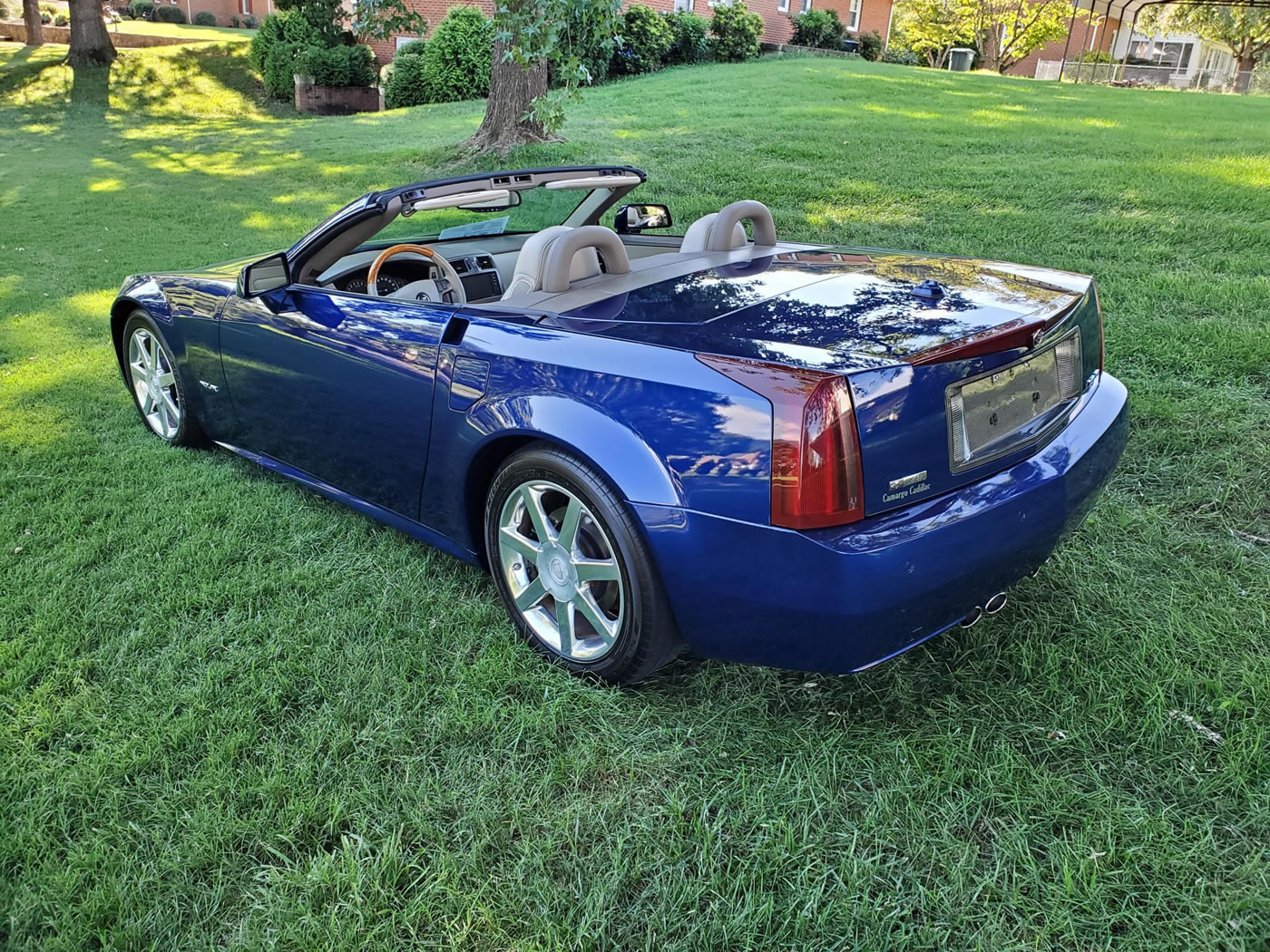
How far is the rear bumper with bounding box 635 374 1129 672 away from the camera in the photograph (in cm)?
202

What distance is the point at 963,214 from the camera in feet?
23.8

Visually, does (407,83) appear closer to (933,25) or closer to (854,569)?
(854,569)

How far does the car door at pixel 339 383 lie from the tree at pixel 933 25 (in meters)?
34.4

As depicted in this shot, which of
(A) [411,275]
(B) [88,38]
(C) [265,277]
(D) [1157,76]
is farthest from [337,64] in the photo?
(D) [1157,76]

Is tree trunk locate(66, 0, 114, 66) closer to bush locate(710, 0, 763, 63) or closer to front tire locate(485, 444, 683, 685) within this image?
bush locate(710, 0, 763, 63)

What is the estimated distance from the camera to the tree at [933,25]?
105 feet

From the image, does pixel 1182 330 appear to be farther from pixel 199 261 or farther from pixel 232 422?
pixel 199 261

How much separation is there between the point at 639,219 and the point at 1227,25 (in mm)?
44260

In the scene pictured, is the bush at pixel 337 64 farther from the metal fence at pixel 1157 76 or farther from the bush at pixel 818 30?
the metal fence at pixel 1157 76

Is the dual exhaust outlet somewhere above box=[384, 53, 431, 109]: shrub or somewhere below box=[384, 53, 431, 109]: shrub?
below

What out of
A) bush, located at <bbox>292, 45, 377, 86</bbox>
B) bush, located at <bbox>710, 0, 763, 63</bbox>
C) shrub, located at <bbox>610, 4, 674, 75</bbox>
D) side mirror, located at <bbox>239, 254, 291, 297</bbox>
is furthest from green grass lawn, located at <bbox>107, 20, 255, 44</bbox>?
side mirror, located at <bbox>239, 254, 291, 297</bbox>

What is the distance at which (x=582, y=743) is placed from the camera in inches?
92.5

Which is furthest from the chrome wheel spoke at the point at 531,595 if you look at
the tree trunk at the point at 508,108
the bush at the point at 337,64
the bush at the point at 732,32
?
the bush at the point at 732,32

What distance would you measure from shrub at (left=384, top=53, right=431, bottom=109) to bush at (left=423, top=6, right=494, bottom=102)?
22 cm
